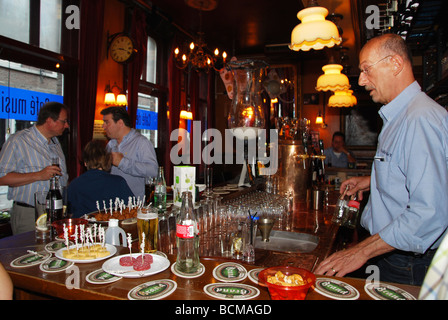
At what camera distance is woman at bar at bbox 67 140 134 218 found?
2.59m

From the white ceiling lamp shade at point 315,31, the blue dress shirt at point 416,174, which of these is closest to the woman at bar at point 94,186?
the white ceiling lamp shade at point 315,31

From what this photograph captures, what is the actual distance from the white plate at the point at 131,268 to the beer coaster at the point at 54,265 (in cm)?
17

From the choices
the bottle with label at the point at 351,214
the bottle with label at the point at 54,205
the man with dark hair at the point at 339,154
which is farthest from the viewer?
the man with dark hair at the point at 339,154

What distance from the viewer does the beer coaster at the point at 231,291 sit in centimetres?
108

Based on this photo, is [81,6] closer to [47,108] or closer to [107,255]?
[47,108]

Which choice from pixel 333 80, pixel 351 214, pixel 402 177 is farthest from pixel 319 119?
pixel 402 177

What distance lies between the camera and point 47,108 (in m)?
3.17

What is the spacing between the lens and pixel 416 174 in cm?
145

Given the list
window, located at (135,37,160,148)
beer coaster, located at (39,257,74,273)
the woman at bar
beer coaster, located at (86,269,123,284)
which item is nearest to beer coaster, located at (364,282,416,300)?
beer coaster, located at (86,269,123,284)

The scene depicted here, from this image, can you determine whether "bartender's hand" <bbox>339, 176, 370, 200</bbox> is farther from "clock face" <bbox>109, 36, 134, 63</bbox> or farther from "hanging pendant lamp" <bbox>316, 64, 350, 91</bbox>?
"clock face" <bbox>109, 36, 134, 63</bbox>

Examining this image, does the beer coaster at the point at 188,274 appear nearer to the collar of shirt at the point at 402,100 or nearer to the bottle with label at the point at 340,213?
the collar of shirt at the point at 402,100

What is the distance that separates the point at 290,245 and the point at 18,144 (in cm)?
249

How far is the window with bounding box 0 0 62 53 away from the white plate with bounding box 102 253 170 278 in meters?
4.26

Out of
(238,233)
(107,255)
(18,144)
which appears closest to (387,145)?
(238,233)
